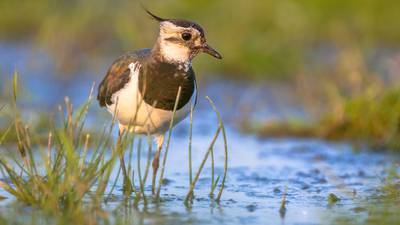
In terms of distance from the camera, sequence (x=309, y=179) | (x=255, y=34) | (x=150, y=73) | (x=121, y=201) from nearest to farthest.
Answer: (x=121, y=201) < (x=150, y=73) < (x=309, y=179) < (x=255, y=34)

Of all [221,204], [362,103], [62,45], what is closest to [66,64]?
[62,45]

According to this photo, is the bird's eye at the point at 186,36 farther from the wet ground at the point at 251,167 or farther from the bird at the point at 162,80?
the wet ground at the point at 251,167

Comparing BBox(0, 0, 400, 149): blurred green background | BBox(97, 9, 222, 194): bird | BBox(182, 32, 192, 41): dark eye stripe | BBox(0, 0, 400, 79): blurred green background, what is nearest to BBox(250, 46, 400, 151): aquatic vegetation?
BBox(0, 0, 400, 149): blurred green background

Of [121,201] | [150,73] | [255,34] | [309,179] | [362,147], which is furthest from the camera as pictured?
[255,34]

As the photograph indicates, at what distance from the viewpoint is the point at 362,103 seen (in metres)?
8.30

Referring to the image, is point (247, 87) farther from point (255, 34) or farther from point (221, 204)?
point (221, 204)

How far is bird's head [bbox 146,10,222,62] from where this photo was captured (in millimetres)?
6250

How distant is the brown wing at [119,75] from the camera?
6.38 m

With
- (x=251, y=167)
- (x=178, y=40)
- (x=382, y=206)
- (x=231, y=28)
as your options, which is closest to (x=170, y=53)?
(x=178, y=40)

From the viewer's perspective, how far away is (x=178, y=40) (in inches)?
247

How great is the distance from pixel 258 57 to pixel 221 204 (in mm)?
5912

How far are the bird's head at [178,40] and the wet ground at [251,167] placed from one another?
103 centimetres

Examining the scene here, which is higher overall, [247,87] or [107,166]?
[247,87]

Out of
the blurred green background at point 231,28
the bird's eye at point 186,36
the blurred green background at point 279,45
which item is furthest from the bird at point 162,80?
the blurred green background at point 231,28
